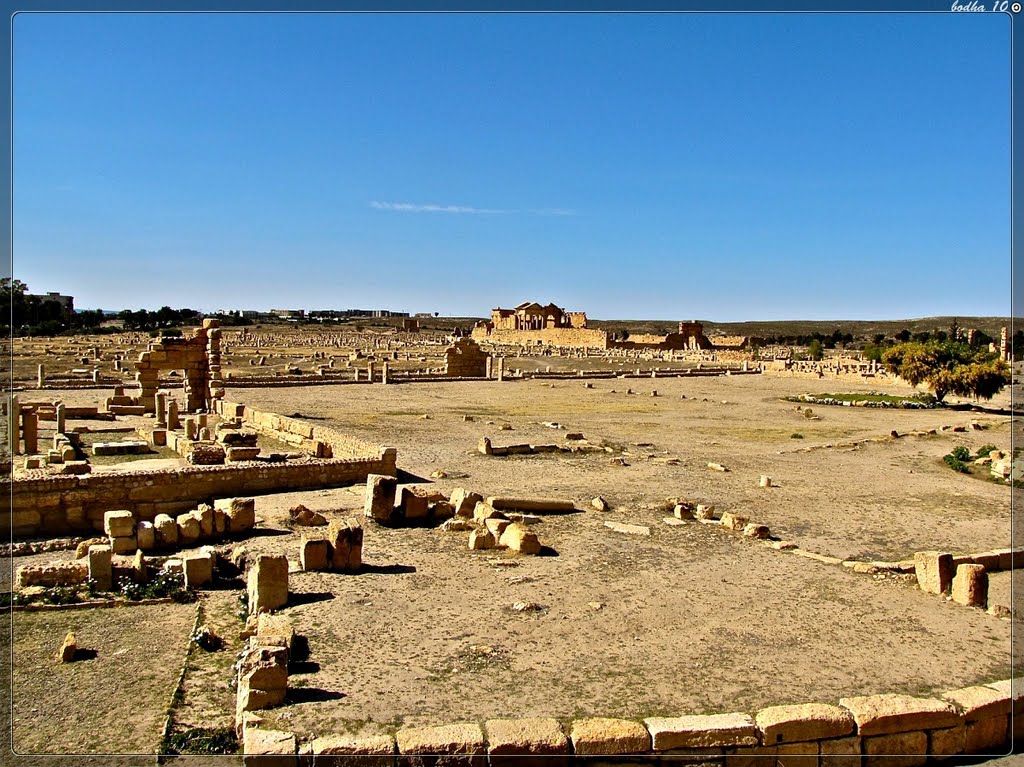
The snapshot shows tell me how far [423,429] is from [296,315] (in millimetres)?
136554

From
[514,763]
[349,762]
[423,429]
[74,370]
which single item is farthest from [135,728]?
[74,370]

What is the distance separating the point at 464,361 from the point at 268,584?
36916 millimetres

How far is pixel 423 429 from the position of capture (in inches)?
904

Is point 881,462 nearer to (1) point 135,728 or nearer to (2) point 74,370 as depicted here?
(1) point 135,728

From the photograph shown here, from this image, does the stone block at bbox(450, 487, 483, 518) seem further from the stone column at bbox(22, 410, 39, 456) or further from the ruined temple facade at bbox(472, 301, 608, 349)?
the ruined temple facade at bbox(472, 301, 608, 349)

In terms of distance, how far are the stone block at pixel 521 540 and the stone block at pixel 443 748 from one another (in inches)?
190

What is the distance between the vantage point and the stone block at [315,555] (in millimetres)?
9445

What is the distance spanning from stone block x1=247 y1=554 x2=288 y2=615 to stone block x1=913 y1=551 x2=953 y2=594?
685cm

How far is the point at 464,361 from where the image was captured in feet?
147

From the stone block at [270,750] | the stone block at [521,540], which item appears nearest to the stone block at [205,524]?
the stone block at [521,540]

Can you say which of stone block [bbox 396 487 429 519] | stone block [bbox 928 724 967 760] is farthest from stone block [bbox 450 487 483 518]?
stone block [bbox 928 724 967 760]

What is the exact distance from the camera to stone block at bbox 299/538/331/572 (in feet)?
31.0

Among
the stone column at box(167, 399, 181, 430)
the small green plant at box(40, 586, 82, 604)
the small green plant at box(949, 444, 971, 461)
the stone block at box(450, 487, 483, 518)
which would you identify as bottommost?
the small green plant at box(949, 444, 971, 461)

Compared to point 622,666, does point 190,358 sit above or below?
above
